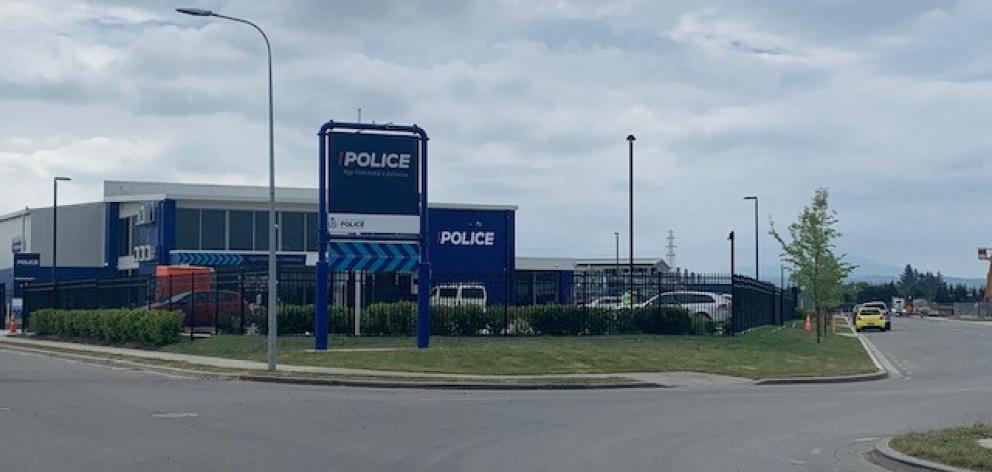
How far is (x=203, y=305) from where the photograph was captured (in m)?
39.5

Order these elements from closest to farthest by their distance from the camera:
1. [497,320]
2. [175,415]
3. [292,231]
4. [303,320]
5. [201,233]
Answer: [175,415]
[303,320]
[497,320]
[201,233]
[292,231]

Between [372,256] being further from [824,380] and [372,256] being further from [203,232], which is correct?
[203,232]

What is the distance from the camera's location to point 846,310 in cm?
12912

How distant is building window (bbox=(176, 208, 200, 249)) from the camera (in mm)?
69875

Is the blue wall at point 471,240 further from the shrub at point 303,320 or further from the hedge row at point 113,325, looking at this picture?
the shrub at point 303,320

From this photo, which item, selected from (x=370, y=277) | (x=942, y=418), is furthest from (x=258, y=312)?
(x=942, y=418)

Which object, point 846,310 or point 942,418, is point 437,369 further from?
point 846,310

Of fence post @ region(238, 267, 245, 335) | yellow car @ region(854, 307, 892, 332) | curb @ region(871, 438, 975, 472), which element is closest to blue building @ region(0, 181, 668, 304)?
yellow car @ region(854, 307, 892, 332)

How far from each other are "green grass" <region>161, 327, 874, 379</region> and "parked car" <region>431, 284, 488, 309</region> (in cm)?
207

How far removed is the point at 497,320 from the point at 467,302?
1.15 meters

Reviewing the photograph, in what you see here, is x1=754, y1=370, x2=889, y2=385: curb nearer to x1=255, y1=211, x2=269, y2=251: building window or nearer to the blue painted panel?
the blue painted panel

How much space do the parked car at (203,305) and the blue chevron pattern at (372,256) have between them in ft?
22.9

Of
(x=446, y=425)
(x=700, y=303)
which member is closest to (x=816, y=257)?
(x=700, y=303)

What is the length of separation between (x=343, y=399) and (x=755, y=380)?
10850 mm
